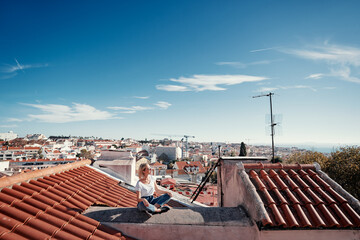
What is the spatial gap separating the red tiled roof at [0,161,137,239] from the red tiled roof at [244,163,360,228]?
2.64 meters

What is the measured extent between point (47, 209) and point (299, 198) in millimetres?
4296

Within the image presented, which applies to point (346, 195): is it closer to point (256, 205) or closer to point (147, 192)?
point (256, 205)

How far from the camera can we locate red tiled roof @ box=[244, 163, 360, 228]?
2893 millimetres

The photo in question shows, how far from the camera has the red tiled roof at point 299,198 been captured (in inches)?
114

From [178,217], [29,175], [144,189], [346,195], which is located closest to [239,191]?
[178,217]

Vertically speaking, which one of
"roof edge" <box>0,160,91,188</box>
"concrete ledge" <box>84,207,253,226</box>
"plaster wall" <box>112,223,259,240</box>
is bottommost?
"plaster wall" <box>112,223,259,240</box>

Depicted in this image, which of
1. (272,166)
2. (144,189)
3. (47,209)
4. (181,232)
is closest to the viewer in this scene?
(47,209)

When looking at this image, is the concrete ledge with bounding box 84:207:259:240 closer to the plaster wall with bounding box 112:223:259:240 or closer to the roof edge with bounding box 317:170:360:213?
the plaster wall with bounding box 112:223:259:240

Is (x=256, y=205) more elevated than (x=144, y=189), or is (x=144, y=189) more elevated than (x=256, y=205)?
(x=144, y=189)

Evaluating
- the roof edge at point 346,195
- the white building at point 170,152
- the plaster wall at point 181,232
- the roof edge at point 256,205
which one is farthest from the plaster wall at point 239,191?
the white building at point 170,152

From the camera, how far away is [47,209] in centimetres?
277

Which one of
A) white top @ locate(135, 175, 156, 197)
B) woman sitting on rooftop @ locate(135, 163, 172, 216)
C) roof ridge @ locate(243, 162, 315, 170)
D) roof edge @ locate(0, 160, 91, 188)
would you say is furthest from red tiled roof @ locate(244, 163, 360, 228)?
roof edge @ locate(0, 160, 91, 188)

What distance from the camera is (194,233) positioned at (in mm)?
2982

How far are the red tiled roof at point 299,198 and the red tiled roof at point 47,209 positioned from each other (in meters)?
2.64
